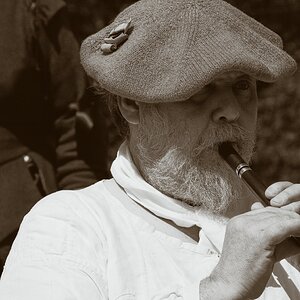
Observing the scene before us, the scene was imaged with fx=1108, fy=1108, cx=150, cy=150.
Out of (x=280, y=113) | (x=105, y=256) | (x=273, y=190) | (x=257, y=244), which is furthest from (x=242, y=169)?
(x=280, y=113)

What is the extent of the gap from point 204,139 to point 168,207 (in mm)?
208

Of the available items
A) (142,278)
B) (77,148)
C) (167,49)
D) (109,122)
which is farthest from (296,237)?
(109,122)

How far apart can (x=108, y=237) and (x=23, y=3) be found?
4.05 feet

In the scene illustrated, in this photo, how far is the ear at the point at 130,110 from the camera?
312cm

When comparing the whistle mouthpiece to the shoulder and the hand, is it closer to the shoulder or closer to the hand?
the hand

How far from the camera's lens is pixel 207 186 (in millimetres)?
2982

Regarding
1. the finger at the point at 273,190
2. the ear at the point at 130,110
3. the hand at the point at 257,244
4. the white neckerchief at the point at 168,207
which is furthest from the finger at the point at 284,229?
the ear at the point at 130,110

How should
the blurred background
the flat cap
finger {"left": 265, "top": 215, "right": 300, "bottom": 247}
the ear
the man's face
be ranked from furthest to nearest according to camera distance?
the blurred background
the ear
the man's face
the flat cap
finger {"left": 265, "top": 215, "right": 300, "bottom": 247}

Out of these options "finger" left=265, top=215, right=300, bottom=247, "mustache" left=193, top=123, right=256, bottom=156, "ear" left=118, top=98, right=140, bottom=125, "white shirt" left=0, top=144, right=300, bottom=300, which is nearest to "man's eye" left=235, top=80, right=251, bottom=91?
"mustache" left=193, top=123, right=256, bottom=156

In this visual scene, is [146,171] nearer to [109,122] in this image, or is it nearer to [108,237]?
[108,237]

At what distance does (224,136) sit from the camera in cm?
294

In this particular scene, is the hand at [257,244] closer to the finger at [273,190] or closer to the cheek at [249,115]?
the finger at [273,190]

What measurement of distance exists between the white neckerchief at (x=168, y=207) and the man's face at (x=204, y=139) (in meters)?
0.03

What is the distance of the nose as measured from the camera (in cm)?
294
